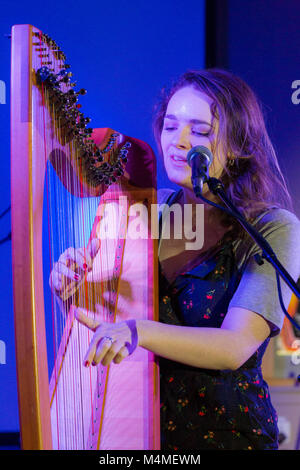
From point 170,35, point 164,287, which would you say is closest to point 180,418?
point 164,287

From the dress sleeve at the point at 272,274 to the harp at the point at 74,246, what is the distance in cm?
20

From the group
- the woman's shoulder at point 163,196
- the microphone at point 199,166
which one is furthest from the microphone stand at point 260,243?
the woman's shoulder at point 163,196

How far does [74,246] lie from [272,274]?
380mm

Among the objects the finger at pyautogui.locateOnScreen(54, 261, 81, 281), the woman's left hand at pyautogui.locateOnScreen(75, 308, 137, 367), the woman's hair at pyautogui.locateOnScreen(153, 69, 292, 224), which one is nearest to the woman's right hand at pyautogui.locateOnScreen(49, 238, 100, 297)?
the finger at pyautogui.locateOnScreen(54, 261, 81, 281)

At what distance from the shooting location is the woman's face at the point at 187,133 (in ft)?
3.66

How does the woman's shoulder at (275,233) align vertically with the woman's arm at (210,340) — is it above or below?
above

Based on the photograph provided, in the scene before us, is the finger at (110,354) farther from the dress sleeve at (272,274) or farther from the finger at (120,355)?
the dress sleeve at (272,274)

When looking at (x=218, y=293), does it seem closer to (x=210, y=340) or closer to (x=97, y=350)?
(x=210, y=340)

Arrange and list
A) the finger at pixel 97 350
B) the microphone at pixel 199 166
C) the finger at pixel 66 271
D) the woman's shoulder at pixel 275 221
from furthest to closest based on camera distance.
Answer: the woman's shoulder at pixel 275 221 < the finger at pixel 66 271 < the microphone at pixel 199 166 < the finger at pixel 97 350

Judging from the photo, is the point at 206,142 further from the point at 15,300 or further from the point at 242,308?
the point at 15,300

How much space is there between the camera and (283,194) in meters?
1.51

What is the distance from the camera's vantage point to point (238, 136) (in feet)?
3.84

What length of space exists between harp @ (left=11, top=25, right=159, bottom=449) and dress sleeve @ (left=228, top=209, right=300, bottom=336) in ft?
0.66

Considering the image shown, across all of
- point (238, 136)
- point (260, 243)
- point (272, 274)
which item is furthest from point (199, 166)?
point (238, 136)
